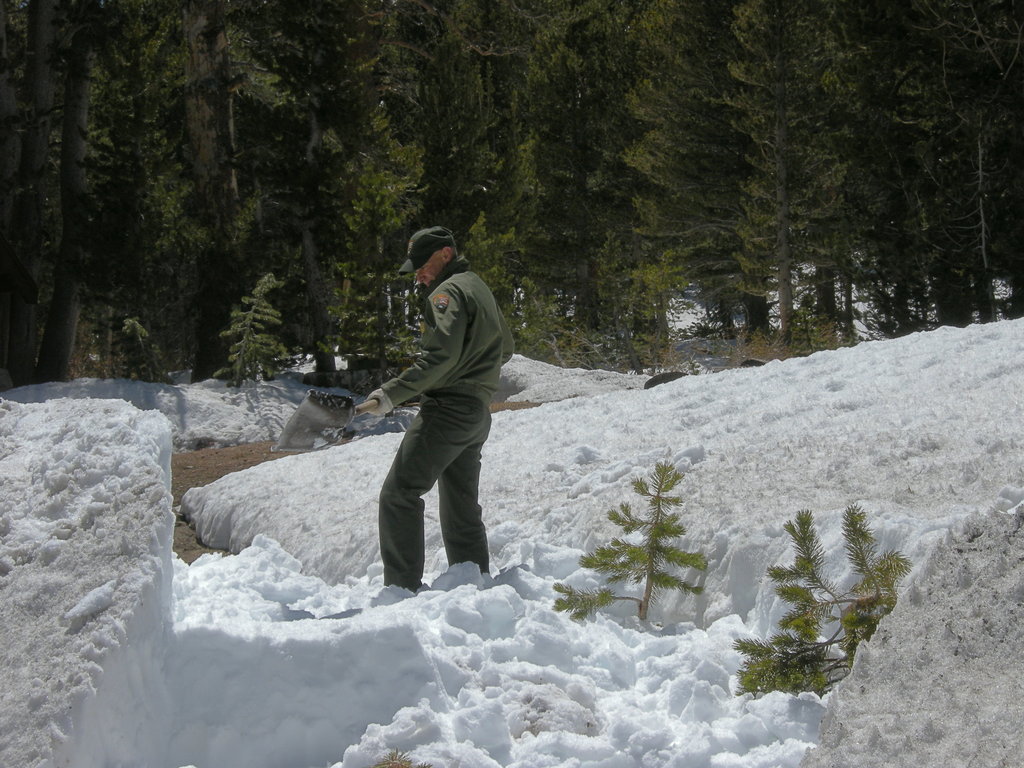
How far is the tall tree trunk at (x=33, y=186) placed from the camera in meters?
13.8

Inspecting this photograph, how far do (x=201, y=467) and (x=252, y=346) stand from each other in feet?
14.7

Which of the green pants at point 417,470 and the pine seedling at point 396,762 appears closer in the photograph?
the pine seedling at point 396,762

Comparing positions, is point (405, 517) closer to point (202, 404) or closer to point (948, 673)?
point (948, 673)

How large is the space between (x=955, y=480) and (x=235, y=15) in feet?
48.0

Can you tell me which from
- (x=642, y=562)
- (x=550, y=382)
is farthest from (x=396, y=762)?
(x=550, y=382)

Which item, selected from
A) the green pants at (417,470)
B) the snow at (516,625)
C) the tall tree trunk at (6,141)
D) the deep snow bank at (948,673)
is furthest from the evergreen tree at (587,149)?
the deep snow bank at (948,673)

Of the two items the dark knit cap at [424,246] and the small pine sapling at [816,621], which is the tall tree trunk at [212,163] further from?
the small pine sapling at [816,621]

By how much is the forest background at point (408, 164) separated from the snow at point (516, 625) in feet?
28.9

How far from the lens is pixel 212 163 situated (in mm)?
14586

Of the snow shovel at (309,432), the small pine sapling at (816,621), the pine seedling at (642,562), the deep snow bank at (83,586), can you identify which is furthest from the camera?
the snow shovel at (309,432)

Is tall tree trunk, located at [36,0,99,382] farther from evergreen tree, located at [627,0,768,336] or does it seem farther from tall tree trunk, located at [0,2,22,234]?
evergreen tree, located at [627,0,768,336]

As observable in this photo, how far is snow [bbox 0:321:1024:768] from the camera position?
7.45 feet

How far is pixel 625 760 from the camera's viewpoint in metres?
2.67

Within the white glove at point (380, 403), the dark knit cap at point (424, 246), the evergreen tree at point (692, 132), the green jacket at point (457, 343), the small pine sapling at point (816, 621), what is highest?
the evergreen tree at point (692, 132)
